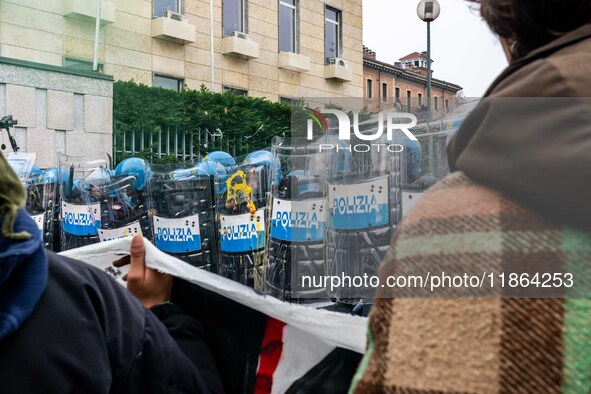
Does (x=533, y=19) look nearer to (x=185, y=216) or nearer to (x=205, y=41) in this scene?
(x=185, y=216)

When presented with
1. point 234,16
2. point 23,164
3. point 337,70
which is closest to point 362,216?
point 23,164

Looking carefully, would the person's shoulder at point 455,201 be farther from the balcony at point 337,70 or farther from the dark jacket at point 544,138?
the balcony at point 337,70

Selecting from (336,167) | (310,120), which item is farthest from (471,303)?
(310,120)

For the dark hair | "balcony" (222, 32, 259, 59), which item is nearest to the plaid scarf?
the dark hair

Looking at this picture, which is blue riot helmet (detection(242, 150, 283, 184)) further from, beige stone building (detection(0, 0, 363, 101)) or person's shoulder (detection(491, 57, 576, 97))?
beige stone building (detection(0, 0, 363, 101))

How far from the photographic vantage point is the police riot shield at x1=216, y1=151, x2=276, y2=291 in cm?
455

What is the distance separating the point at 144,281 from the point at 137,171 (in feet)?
11.2

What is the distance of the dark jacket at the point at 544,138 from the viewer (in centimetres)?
75

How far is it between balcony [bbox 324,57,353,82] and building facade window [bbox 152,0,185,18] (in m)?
6.05

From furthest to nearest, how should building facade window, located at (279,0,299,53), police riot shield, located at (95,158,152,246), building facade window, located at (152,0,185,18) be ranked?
building facade window, located at (279,0,299,53), building facade window, located at (152,0,185,18), police riot shield, located at (95,158,152,246)

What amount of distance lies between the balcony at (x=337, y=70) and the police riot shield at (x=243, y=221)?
57.9ft

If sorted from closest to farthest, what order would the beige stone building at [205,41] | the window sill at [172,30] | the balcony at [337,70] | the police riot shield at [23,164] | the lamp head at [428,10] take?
the police riot shield at [23,164]
the lamp head at [428,10]
the beige stone building at [205,41]
the window sill at [172,30]
the balcony at [337,70]

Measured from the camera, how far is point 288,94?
20781 mm

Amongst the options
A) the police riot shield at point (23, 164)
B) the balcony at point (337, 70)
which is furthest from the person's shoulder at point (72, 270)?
the balcony at point (337, 70)
